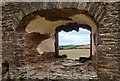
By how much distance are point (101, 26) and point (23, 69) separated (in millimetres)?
2843

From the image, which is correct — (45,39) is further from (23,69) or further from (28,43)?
(23,69)

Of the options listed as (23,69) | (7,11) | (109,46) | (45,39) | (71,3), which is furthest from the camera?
(45,39)

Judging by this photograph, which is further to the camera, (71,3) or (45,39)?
(45,39)

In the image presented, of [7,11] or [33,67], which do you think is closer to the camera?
[7,11]

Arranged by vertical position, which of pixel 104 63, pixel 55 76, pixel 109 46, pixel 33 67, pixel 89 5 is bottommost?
pixel 55 76

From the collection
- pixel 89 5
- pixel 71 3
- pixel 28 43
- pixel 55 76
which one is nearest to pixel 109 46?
pixel 89 5

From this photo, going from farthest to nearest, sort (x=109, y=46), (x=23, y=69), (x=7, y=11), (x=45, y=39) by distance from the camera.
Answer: (x=45, y=39)
(x=23, y=69)
(x=7, y=11)
(x=109, y=46)

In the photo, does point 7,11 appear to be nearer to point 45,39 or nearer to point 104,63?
point 45,39

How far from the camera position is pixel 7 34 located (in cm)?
291

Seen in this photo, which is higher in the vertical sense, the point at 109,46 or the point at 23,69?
the point at 109,46

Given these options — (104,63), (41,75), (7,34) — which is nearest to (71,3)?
(104,63)

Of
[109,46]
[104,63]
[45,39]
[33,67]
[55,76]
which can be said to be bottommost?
[55,76]

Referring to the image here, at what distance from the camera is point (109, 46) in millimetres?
2129

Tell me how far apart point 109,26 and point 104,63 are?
2.97 feet
